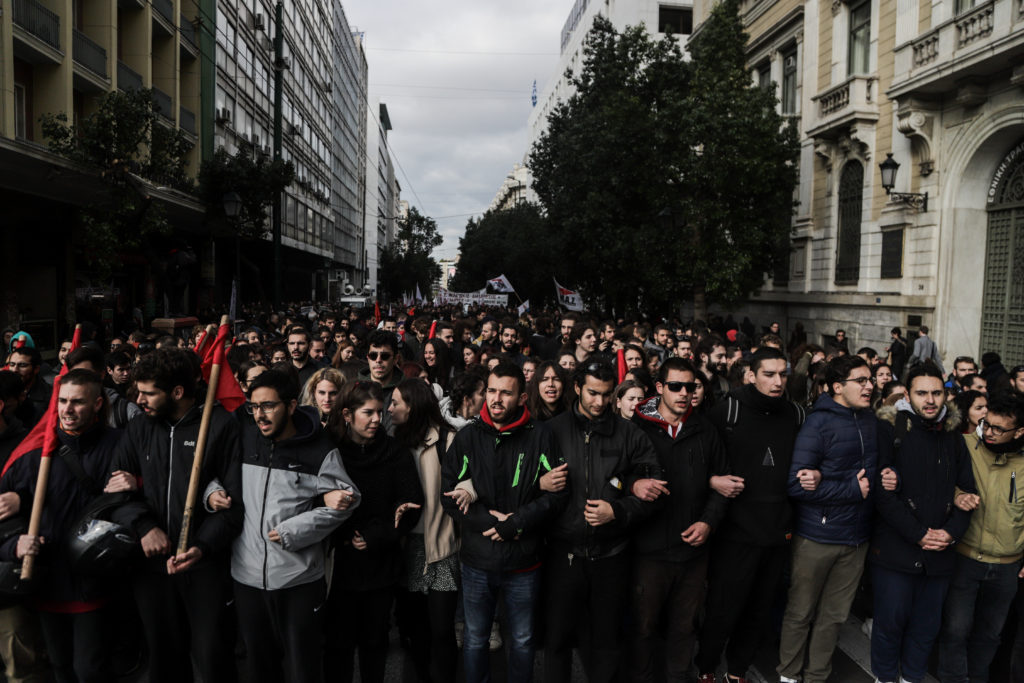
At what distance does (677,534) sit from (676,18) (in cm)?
4789

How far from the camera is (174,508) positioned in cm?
351

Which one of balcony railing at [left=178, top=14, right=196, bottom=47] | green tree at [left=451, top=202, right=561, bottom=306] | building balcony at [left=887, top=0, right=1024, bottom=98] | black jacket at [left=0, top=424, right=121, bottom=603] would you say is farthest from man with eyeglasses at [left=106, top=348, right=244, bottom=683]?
balcony railing at [left=178, top=14, right=196, bottom=47]

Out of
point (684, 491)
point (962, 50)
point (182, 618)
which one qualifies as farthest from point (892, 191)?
point (182, 618)

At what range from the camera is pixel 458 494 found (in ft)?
11.8

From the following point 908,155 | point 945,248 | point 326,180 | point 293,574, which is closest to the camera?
point 293,574

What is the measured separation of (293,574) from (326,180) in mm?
54853

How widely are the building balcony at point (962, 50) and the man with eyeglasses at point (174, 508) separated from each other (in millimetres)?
14016

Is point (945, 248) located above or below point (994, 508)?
above

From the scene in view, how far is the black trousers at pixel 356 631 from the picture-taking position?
12.2 feet

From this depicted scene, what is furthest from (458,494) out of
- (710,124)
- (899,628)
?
(710,124)

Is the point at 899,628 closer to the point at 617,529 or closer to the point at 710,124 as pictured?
the point at 617,529

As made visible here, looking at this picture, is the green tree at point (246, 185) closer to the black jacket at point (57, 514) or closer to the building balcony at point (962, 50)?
the building balcony at point (962, 50)

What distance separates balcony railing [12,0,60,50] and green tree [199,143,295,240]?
14.7 ft

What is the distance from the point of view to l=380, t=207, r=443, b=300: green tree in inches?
2427
